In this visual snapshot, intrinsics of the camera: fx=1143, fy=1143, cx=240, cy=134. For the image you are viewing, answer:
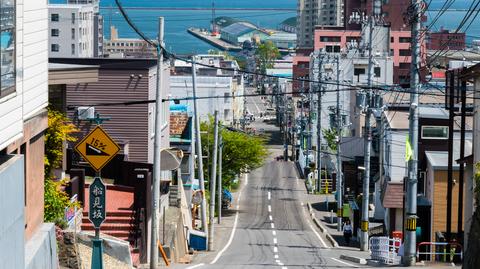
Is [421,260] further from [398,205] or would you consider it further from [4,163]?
[4,163]

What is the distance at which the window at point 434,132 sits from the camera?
45812 mm

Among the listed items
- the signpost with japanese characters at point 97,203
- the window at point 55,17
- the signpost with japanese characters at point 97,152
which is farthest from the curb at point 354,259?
the window at point 55,17

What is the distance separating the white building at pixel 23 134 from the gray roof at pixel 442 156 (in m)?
24.4

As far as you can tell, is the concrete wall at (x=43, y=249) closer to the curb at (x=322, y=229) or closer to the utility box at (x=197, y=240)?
the utility box at (x=197, y=240)

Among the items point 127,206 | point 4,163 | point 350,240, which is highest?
point 4,163

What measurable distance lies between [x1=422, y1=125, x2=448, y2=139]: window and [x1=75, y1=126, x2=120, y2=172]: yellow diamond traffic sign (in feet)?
101

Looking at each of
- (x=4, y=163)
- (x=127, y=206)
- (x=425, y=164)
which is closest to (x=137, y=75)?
(x=127, y=206)

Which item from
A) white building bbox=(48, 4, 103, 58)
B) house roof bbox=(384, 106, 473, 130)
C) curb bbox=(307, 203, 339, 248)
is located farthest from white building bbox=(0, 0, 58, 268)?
white building bbox=(48, 4, 103, 58)

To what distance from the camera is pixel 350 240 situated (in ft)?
158

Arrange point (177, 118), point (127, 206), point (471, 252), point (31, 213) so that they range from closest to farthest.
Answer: point (31, 213)
point (471, 252)
point (127, 206)
point (177, 118)

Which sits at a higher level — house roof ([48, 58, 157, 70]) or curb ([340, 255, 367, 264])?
house roof ([48, 58, 157, 70])

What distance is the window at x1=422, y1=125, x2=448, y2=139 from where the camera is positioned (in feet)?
150

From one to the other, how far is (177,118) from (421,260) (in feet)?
91.6

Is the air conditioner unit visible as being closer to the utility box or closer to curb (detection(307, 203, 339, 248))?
the utility box
